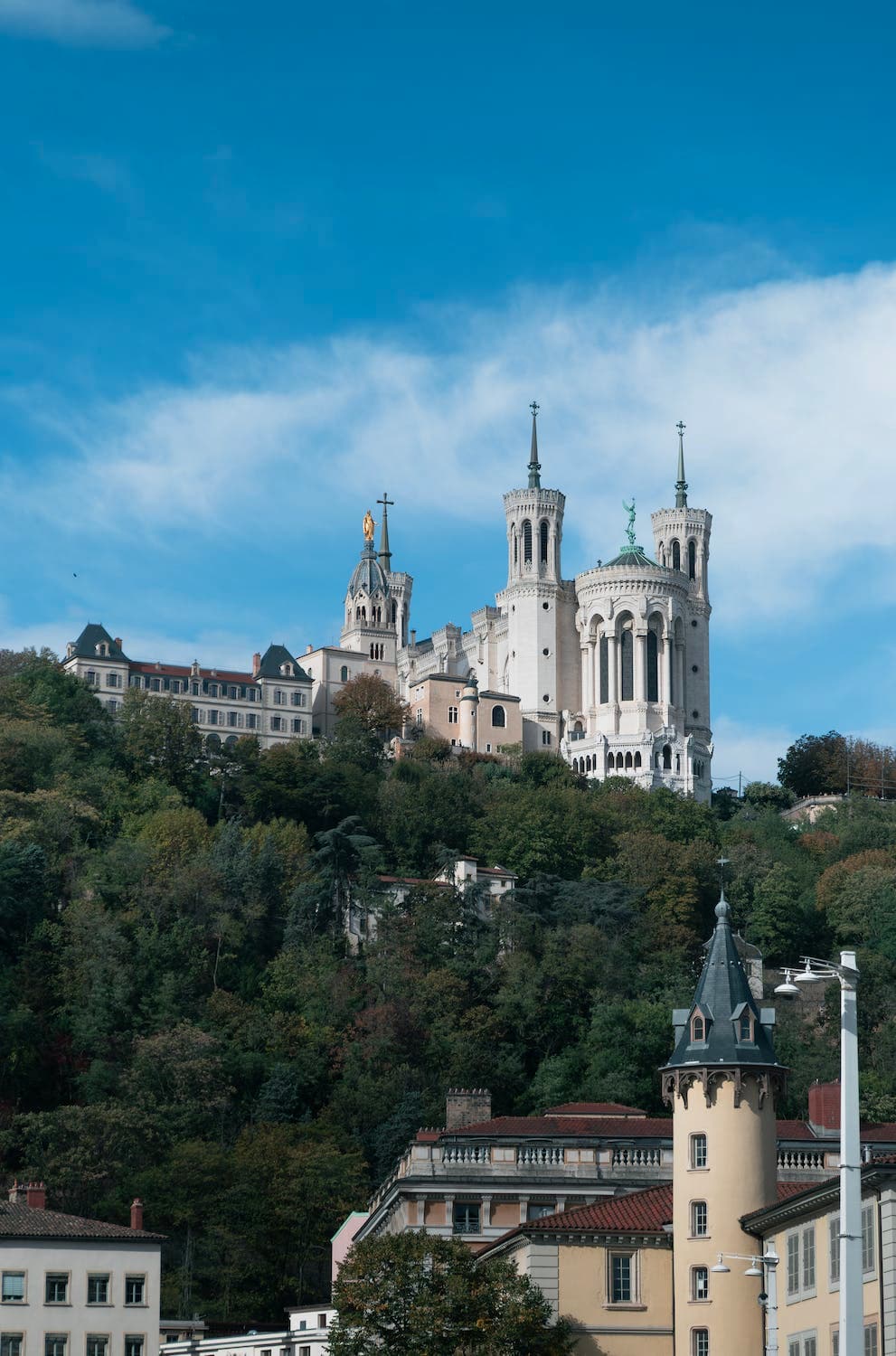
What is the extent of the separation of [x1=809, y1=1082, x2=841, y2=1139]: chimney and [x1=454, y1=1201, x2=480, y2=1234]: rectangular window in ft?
31.3

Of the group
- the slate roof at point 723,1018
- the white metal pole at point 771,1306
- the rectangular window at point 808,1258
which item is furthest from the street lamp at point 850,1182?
the slate roof at point 723,1018

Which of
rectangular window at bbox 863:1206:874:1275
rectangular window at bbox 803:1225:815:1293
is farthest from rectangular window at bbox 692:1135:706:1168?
rectangular window at bbox 863:1206:874:1275

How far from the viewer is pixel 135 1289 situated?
73.9 meters

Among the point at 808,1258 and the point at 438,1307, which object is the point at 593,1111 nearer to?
the point at 438,1307

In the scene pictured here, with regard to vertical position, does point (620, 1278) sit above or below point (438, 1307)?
above

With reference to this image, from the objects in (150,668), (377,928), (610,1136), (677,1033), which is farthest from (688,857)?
(677,1033)

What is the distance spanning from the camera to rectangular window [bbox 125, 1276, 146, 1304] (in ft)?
242

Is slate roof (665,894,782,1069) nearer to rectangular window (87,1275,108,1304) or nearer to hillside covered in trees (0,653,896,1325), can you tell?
rectangular window (87,1275,108,1304)

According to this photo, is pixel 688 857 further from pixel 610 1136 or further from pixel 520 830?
pixel 610 1136

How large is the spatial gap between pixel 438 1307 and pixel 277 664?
117131 mm

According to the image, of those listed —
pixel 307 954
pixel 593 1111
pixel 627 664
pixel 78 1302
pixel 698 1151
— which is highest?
pixel 627 664

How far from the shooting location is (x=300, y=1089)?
346 feet

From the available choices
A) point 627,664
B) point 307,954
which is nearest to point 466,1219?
point 307,954

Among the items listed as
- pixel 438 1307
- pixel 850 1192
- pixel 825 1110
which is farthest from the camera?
pixel 825 1110
